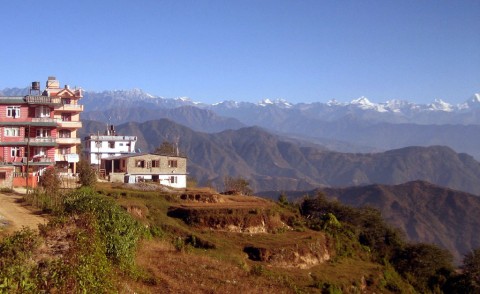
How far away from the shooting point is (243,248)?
30.4m

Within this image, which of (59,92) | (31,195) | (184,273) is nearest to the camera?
(184,273)

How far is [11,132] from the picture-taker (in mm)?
42844

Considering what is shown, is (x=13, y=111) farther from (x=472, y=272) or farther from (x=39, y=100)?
(x=472, y=272)

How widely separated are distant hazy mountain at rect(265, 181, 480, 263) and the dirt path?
110 metres

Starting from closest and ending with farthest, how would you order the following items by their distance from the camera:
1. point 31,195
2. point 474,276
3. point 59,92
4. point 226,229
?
point 31,195 < point 226,229 < point 474,276 < point 59,92

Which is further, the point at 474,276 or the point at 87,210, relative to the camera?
the point at 474,276

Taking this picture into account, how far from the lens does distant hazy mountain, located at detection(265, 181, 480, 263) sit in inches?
5512

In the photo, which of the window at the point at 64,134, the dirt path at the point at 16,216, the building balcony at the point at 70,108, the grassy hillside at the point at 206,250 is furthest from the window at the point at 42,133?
the dirt path at the point at 16,216

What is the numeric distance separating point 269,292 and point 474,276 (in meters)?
29.5

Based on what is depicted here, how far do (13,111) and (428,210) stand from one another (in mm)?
137058

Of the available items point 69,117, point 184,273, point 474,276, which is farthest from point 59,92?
point 474,276

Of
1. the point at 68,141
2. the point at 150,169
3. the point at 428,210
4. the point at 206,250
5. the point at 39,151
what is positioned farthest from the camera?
the point at 428,210

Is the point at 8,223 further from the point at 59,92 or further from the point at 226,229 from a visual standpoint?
the point at 59,92

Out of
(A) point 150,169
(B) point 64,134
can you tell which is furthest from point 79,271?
Answer: (A) point 150,169
